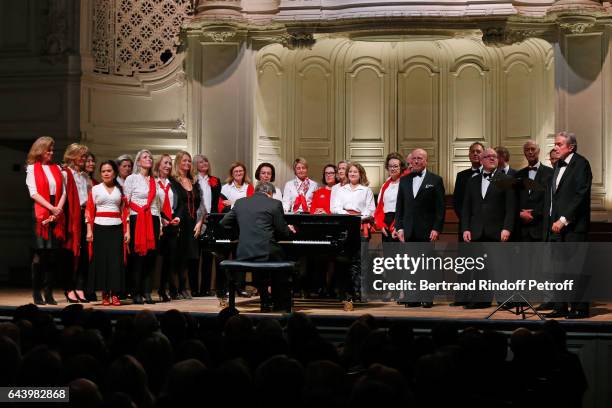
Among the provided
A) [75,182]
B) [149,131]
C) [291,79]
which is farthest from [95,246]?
[291,79]

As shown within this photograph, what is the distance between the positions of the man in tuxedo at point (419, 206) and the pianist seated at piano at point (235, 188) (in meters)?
1.67

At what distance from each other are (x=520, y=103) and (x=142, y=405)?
955 cm

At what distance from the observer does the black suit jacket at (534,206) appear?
921 centimetres

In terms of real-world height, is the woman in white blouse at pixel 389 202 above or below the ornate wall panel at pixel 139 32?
below

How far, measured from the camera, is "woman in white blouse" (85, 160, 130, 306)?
366 inches

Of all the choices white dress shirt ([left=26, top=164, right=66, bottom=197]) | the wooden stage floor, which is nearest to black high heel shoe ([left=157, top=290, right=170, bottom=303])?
the wooden stage floor

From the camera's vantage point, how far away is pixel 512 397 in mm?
Result: 4406

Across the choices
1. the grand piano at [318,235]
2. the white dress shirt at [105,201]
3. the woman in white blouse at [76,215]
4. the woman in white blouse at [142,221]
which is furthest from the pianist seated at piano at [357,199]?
the woman in white blouse at [76,215]

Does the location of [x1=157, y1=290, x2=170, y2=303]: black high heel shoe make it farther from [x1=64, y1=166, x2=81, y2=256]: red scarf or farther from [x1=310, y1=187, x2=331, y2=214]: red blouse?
[x1=310, y1=187, x2=331, y2=214]: red blouse

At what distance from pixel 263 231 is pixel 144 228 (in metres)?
1.47

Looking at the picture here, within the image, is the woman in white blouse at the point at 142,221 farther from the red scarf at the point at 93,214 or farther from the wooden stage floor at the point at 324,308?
the wooden stage floor at the point at 324,308

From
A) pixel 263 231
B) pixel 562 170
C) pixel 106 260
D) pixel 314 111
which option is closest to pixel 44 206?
pixel 106 260

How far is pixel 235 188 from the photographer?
10531 mm

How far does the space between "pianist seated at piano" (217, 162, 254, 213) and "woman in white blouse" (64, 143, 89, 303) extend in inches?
56.0
